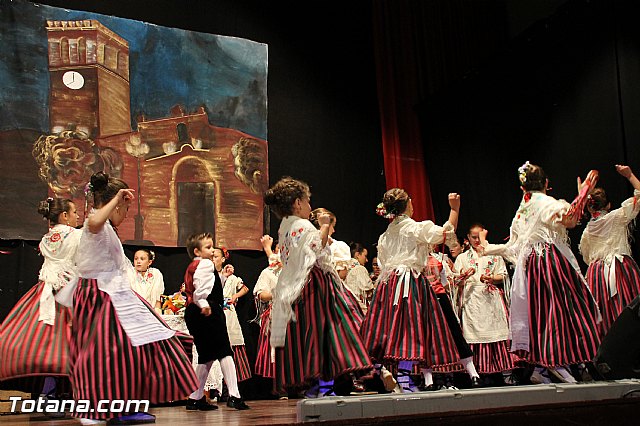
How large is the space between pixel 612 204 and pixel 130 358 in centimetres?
489

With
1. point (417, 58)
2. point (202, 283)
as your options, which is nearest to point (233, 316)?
point (202, 283)

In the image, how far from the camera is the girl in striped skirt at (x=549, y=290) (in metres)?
4.75

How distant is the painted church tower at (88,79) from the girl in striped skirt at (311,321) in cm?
346

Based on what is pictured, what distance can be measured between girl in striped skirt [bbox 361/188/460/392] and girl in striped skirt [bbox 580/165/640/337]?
1610 millimetres

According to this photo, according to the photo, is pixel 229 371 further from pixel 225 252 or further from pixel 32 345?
pixel 225 252

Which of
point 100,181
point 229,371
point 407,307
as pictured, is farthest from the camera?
point 407,307

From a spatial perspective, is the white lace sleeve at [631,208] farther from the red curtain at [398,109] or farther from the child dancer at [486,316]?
the red curtain at [398,109]

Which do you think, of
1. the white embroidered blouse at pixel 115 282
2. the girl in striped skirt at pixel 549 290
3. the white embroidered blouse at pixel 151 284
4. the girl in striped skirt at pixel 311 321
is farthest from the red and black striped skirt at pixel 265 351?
the white embroidered blouse at pixel 115 282

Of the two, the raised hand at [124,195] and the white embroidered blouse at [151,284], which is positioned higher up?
the raised hand at [124,195]

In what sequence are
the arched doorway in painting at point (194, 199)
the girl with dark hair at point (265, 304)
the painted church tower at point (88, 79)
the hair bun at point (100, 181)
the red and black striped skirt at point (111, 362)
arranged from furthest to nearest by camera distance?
the arched doorway in painting at point (194, 199) → the painted church tower at point (88, 79) → the girl with dark hair at point (265, 304) → the hair bun at point (100, 181) → the red and black striped skirt at point (111, 362)

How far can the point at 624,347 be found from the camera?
2738 mm

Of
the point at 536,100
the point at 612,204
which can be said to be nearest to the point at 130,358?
the point at 612,204

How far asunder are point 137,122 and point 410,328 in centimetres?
374

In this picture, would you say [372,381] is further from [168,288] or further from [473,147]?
[473,147]
